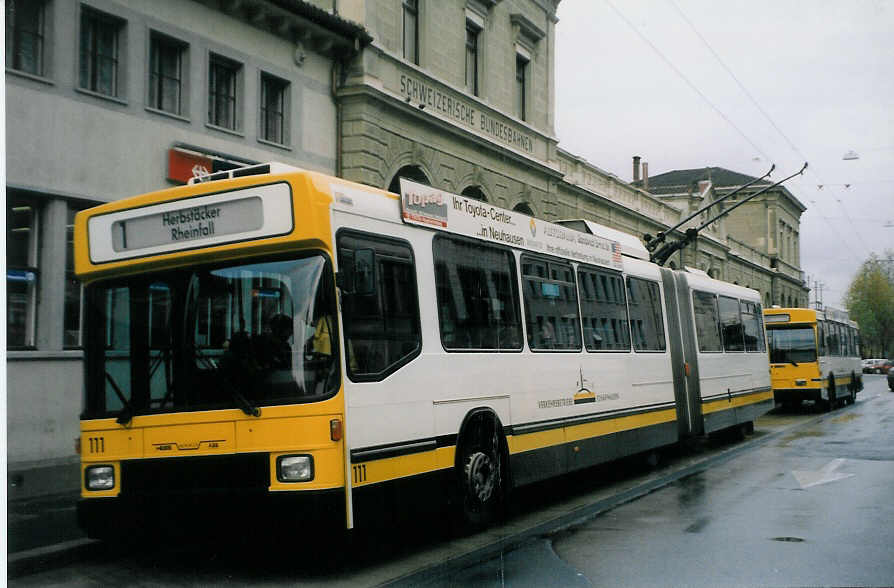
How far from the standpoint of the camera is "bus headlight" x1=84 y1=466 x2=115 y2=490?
752cm

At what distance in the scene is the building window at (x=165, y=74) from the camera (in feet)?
52.7

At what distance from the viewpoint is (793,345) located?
2762 cm

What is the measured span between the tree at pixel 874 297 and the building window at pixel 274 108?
75.8m

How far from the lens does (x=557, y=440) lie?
35.2 feet

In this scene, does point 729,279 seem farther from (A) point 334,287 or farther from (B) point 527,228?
(A) point 334,287

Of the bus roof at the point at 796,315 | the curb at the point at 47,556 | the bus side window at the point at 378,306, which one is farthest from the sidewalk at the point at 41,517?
the bus roof at the point at 796,315

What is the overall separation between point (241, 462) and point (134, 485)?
3.25ft

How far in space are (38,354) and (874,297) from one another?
84.3 meters

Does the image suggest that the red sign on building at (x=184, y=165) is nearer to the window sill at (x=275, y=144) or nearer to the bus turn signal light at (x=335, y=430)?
the window sill at (x=275, y=144)

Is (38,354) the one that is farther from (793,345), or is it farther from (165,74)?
(793,345)

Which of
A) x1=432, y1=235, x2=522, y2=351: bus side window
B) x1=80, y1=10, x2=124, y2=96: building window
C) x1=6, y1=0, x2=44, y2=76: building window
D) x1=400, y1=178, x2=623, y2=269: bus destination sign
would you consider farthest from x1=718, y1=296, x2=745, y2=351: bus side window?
x1=6, y1=0, x2=44, y2=76: building window

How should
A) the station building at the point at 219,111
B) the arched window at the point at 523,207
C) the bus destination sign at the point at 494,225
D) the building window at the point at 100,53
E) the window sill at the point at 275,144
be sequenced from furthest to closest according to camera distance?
1. the arched window at the point at 523,207
2. the window sill at the point at 275,144
3. the building window at the point at 100,53
4. the station building at the point at 219,111
5. the bus destination sign at the point at 494,225

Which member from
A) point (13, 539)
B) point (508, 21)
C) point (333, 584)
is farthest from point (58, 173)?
point (508, 21)

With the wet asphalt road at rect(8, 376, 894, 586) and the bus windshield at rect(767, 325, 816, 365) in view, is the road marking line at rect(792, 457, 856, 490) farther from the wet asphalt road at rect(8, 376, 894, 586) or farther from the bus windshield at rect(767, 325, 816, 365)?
the bus windshield at rect(767, 325, 816, 365)
